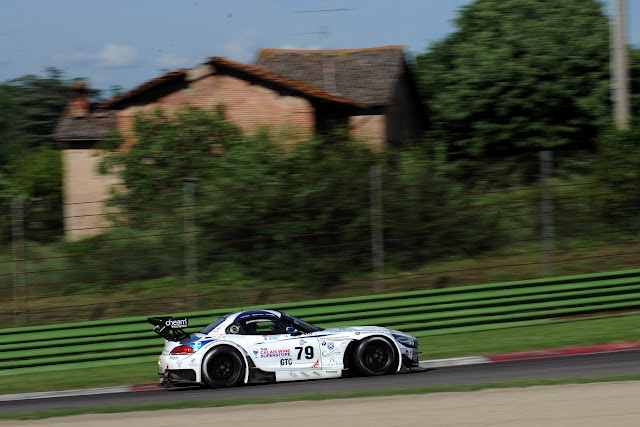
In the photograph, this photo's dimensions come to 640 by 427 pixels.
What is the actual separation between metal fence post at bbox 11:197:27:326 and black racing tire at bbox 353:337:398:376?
6.93m

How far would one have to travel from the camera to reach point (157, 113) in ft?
69.1

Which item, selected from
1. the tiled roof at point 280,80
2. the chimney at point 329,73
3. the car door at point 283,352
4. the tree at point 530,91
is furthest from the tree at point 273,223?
the chimney at point 329,73

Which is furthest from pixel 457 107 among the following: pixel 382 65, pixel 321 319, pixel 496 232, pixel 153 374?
pixel 153 374

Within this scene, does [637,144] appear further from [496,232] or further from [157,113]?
[157,113]

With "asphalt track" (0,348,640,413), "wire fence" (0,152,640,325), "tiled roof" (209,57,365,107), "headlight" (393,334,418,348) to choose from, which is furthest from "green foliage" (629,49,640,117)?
"headlight" (393,334,418,348)

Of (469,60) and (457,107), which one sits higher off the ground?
(469,60)

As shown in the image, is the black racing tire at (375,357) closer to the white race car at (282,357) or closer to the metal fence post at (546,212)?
the white race car at (282,357)

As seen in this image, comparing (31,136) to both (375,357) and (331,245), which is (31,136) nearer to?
(331,245)

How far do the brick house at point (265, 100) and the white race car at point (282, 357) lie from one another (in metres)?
11.5

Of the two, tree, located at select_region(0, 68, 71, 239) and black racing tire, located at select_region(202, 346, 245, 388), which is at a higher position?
tree, located at select_region(0, 68, 71, 239)

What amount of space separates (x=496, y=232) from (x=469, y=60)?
12.4 metres

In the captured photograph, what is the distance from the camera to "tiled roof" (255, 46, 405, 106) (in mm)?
26828

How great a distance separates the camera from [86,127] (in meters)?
28.5

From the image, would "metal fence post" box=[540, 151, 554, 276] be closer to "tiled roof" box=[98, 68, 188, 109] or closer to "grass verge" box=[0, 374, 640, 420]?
"grass verge" box=[0, 374, 640, 420]
